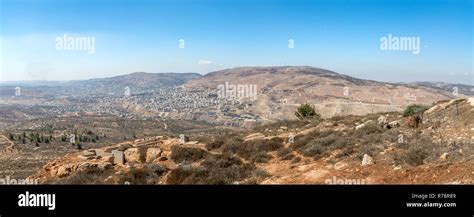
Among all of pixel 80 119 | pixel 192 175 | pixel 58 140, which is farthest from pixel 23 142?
pixel 192 175

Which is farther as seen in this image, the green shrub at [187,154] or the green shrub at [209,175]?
the green shrub at [187,154]

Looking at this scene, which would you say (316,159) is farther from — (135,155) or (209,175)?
(135,155)

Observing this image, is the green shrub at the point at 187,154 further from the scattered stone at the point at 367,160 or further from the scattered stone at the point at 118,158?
the scattered stone at the point at 367,160

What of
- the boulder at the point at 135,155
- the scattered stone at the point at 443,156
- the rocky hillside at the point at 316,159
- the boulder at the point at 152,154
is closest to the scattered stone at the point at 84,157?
the rocky hillside at the point at 316,159

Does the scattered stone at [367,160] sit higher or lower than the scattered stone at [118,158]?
higher
